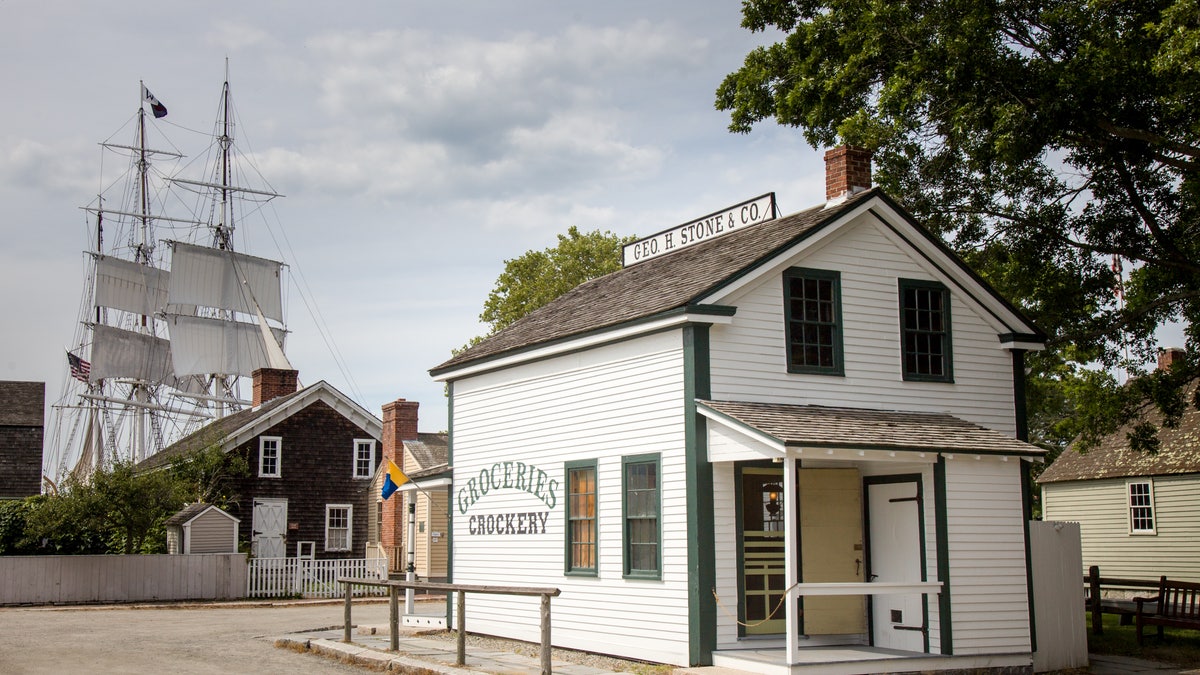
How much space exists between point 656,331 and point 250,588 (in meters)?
23.4

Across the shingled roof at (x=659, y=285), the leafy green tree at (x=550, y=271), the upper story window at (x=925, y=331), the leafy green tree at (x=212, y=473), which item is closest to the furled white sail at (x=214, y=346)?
the leafy green tree at (x=550, y=271)

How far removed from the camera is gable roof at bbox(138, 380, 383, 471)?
4072 centimetres

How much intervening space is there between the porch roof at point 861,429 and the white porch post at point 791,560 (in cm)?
44

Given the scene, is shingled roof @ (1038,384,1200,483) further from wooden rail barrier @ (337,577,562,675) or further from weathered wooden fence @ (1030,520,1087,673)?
wooden rail barrier @ (337,577,562,675)

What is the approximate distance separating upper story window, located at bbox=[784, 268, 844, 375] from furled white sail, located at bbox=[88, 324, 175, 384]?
3208 inches

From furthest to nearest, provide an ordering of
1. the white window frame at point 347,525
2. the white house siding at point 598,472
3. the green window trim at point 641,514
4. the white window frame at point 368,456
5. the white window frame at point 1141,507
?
the white window frame at point 368,456, the white window frame at point 347,525, the white window frame at point 1141,507, the green window trim at point 641,514, the white house siding at point 598,472

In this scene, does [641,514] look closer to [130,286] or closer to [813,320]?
[813,320]

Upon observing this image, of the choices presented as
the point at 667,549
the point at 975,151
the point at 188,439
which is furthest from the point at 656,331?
the point at 188,439

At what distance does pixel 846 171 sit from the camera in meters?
18.3

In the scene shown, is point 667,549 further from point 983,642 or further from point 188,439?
point 188,439

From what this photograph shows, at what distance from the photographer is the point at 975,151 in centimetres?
2028

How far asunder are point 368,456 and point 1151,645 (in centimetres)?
3043

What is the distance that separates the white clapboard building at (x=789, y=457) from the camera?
15.5 m

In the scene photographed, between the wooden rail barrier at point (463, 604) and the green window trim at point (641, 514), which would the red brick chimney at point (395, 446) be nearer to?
the wooden rail barrier at point (463, 604)
